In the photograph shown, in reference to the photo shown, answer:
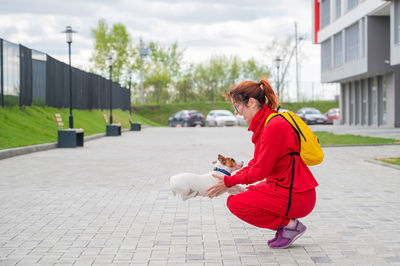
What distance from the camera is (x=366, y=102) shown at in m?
37.9

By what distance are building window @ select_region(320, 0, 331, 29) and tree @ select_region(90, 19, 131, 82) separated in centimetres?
2835

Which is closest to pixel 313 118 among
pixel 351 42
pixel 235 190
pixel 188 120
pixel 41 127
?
pixel 351 42

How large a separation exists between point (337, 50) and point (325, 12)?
16.9 feet

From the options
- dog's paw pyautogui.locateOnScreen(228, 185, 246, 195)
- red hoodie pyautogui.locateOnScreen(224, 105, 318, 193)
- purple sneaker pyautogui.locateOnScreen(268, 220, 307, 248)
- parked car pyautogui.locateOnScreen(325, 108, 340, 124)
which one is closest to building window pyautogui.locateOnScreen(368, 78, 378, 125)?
parked car pyautogui.locateOnScreen(325, 108, 340, 124)

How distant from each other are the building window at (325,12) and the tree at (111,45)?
93.0 feet

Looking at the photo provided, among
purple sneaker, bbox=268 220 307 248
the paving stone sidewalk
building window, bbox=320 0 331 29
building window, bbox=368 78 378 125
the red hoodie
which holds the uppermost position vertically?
building window, bbox=320 0 331 29

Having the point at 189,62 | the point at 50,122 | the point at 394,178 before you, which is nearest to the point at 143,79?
the point at 189,62

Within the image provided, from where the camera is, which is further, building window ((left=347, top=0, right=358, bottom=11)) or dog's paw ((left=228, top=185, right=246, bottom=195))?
building window ((left=347, top=0, right=358, bottom=11))

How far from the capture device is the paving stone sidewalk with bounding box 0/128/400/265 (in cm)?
451

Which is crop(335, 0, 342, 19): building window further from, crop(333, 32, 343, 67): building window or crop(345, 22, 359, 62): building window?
crop(345, 22, 359, 62): building window

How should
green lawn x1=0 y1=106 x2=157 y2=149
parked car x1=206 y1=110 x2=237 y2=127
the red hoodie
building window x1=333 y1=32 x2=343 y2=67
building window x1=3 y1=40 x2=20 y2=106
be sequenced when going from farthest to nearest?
parked car x1=206 y1=110 x2=237 y2=127 < building window x1=333 y1=32 x2=343 y2=67 < building window x1=3 y1=40 x2=20 y2=106 < green lawn x1=0 y1=106 x2=157 y2=149 < the red hoodie

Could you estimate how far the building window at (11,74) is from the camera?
67.9ft

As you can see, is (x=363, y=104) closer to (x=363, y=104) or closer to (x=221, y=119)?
(x=363, y=104)

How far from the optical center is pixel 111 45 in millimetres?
65625
